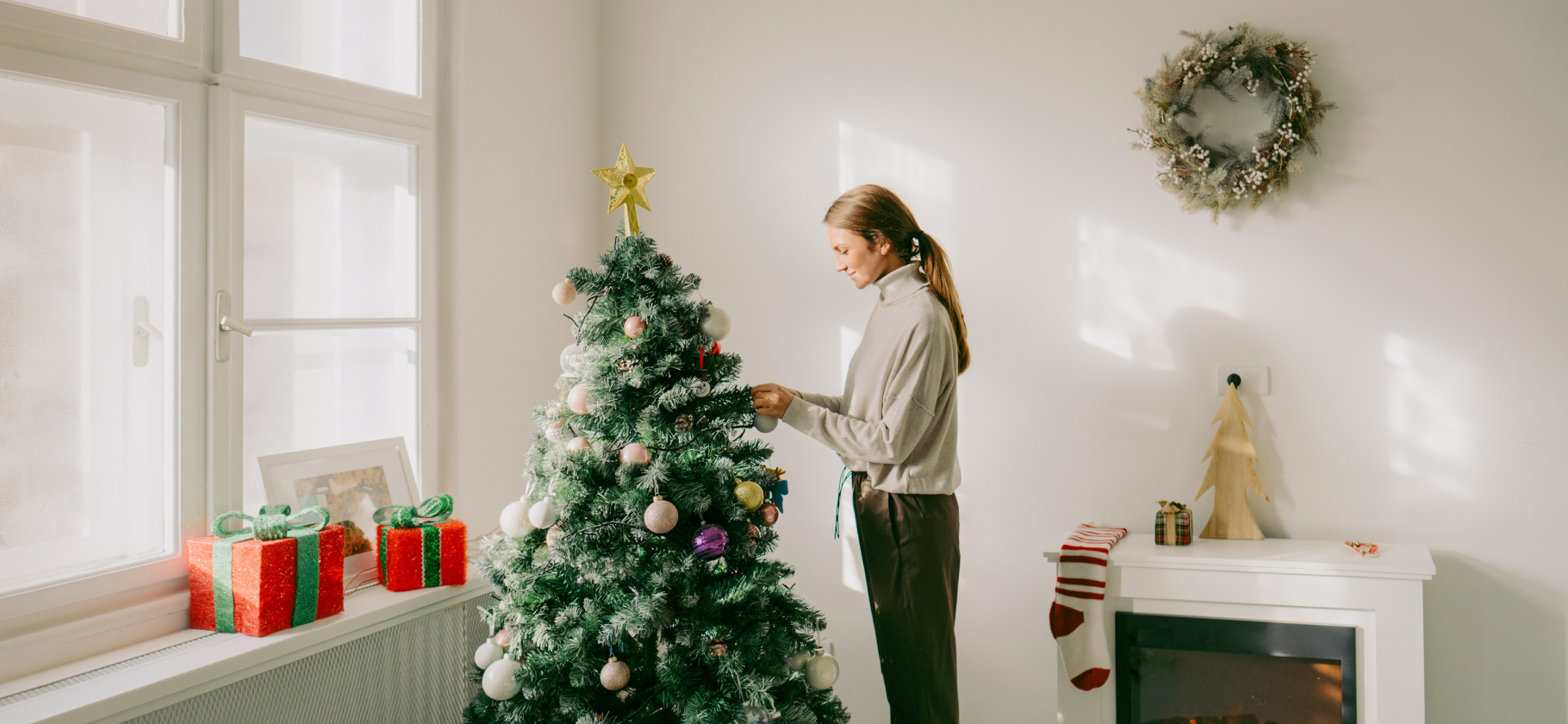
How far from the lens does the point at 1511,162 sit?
215 centimetres

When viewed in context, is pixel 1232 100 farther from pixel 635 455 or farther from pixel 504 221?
pixel 504 221

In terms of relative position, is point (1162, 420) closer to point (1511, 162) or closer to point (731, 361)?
point (1511, 162)

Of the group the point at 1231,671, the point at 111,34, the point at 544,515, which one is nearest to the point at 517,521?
the point at 544,515

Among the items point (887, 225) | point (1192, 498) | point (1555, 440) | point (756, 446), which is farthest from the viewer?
point (1192, 498)

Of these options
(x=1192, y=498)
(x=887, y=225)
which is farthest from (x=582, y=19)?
(x=1192, y=498)

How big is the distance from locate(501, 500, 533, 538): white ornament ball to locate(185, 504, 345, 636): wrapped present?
0.36 m

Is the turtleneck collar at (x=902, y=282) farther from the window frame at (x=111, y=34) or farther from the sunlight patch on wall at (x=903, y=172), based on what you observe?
the window frame at (x=111, y=34)

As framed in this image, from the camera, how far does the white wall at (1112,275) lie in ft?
7.07

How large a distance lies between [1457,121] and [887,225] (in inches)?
59.9

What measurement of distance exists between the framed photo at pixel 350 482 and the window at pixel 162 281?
66 mm

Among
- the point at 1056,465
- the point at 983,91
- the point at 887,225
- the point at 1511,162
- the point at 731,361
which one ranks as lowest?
the point at 1056,465

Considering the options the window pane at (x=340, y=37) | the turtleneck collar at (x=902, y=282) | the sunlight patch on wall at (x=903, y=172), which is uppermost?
the window pane at (x=340, y=37)

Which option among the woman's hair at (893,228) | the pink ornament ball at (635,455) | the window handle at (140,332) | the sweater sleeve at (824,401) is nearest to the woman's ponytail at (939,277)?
the woman's hair at (893,228)

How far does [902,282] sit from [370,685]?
4.42ft
